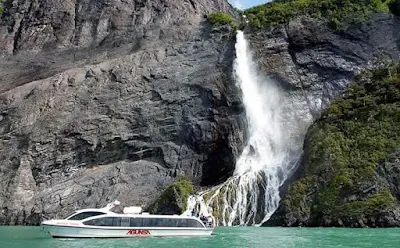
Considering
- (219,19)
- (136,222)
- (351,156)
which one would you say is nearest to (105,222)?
(136,222)

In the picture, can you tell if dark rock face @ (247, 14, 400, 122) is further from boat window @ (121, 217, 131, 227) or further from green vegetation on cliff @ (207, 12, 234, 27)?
boat window @ (121, 217, 131, 227)

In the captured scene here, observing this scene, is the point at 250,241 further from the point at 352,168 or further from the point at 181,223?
the point at 352,168

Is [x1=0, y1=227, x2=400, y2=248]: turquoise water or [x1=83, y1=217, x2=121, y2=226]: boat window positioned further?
[x1=83, y1=217, x2=121, y2=226]: boat window

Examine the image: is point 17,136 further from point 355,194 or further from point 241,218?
point 355,194

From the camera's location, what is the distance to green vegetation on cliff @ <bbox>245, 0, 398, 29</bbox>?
55938 millimetres

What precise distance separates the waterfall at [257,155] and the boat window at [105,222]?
40.8ft

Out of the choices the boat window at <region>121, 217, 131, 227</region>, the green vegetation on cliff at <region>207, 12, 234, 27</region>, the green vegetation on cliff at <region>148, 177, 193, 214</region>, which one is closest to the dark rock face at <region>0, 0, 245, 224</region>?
the green vegetation on cliff at <region>207, 12, 234, 27</region>

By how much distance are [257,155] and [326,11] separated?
20.6 meters

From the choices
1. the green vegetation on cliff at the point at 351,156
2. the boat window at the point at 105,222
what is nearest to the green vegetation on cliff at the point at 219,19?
the green vegetation on cliff at the point at 351,156

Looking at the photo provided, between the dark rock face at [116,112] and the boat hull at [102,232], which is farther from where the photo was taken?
the dark rock face at [116,112]

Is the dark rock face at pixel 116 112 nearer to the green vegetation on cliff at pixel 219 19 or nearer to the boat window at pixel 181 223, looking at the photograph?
the green vegetation on cliff at pixel 219 19

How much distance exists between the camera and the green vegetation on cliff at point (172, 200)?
37562 millimetres

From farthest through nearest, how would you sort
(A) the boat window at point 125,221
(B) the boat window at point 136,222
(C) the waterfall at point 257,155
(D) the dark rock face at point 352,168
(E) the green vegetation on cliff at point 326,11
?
(E) the green vegetation on cliff at point 326,11
(C) the waterfall at point 257,155
(D) the dark rock face at point 352,168
(B) the boat window at point 136,222
(A) the boat window at point 125,221

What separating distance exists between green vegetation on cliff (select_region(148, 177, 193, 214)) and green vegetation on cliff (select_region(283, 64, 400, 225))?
7734 mm
